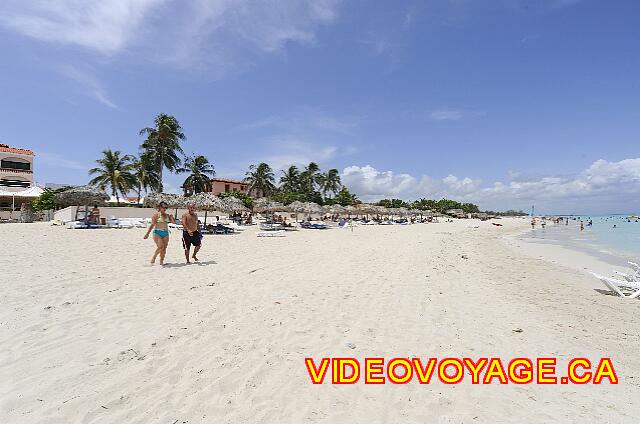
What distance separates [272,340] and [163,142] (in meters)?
40.8

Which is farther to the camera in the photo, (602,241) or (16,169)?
(16,169)

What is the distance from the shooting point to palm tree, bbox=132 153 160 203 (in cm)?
4034

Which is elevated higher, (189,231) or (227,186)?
(227,186)

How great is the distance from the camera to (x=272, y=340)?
3727mm

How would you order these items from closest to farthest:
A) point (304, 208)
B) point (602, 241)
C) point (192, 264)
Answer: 1. point (192, 264)
2. point (602, 241)
3. point (304, 208)

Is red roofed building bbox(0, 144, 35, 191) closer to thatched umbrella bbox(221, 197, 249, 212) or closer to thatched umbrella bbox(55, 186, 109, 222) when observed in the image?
thatched umbrella bbox(55, 186, 109, 222)

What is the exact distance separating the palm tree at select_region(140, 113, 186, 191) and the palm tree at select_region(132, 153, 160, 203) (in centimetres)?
138

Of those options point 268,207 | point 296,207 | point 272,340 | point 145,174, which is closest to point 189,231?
point 272,340

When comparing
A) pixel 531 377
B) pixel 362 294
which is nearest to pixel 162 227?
pixel 362 294

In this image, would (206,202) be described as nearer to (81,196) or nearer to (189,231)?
(81,196)

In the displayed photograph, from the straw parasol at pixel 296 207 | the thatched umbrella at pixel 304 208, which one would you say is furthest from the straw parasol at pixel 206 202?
the straw parasol at pixel 296 207

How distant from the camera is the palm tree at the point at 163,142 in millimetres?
38344

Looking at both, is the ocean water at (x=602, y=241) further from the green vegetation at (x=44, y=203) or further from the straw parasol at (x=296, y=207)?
the green vegetation at (x=44, y=203)

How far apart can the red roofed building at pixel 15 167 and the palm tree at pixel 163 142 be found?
1270cm
